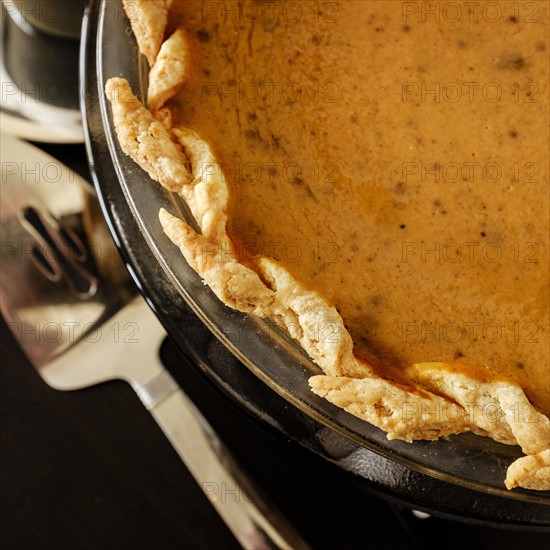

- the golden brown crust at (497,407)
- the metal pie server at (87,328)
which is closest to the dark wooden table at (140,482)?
the metal pie server at (87,328)

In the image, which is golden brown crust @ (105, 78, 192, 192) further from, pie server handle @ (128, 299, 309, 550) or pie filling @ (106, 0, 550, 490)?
pie server handle @ (128, 299, 309, 550)

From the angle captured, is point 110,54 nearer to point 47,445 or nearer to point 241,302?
point 241,302

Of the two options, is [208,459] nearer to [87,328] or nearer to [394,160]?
[87,328]

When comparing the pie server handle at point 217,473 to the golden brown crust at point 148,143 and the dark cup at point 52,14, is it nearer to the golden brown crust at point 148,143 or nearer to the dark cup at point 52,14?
the golden brown crust at point 148,143

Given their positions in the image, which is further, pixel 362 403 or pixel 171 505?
pixel 171 505

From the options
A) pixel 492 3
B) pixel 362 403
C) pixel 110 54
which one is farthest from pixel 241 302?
pixel 492 3
